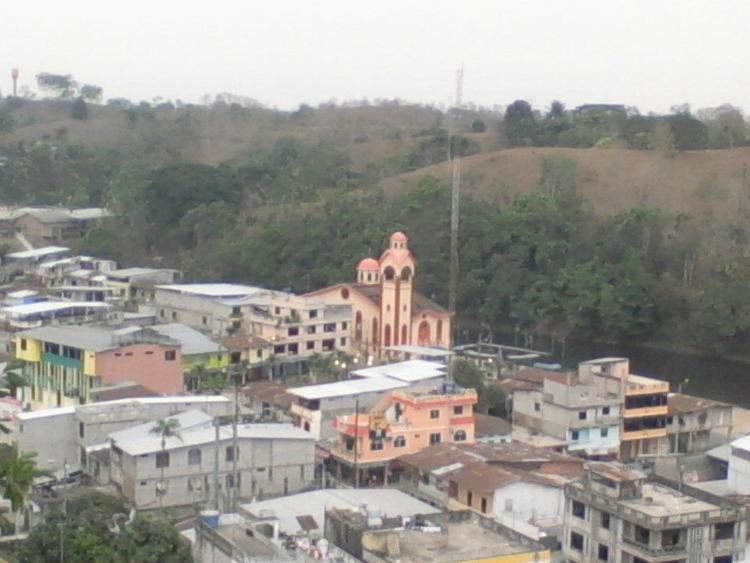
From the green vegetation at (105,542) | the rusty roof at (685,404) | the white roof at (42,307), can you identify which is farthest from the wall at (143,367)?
the green vegetation at (105,542)

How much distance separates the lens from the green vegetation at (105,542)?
8672mm

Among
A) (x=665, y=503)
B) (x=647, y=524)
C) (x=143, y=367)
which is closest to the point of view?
(x=647, y=524)

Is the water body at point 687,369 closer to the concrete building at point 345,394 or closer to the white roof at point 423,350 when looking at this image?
the white roof at point 423,350

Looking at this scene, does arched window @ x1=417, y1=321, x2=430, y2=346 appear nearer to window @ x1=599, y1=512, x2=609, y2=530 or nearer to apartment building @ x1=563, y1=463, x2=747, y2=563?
apartment building @ x1=563, y1=463, x2=747, y2=563

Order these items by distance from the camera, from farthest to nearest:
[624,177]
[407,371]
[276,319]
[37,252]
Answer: [624,177] < [37,252] < [276,319] < [407,371]

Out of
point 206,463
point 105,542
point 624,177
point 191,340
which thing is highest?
point 624,177

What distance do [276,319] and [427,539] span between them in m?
10.2

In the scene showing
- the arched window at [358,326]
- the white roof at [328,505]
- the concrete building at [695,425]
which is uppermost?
the arched window at [358,326]

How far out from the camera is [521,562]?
8312mm

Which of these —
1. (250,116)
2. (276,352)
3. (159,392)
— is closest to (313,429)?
(159,392)

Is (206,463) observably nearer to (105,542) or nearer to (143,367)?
(105,542)

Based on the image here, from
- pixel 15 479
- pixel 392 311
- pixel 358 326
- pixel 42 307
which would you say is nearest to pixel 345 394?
pixel 392 311

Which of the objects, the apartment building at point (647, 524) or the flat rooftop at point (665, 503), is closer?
the apartment building at point (647, 524)

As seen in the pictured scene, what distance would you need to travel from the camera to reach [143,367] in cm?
1498
